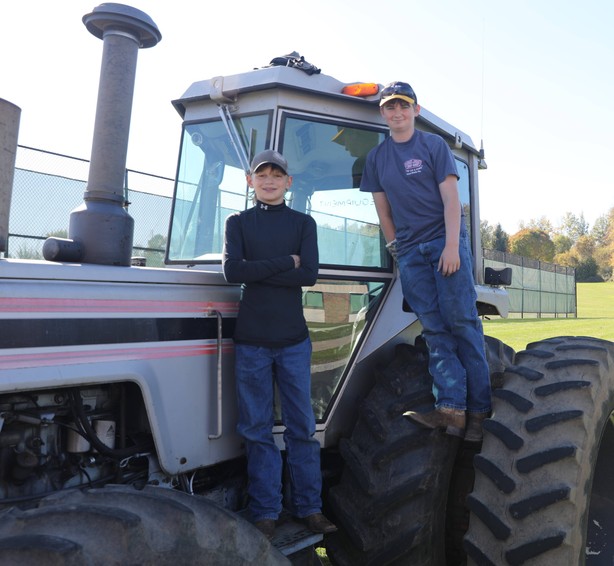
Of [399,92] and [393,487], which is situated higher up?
[399,92]

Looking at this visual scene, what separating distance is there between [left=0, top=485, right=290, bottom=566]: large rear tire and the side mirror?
244cm

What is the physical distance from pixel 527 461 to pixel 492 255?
83.2 ft

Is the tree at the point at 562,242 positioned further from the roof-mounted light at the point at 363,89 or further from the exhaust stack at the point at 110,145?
the exhaust stack at the point at 110,145

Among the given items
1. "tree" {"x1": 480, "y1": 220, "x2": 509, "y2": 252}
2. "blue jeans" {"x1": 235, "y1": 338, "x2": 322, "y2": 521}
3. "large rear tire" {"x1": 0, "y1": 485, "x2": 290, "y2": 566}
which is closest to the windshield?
"blue jeans" {"x1": 235, "y1": 338, "x2": 322, "y2": 521}

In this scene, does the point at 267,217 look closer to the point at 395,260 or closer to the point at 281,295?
the point at 281,295

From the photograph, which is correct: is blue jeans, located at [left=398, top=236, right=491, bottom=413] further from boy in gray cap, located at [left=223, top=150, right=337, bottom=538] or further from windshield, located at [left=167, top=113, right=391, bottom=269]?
boy in gray cap, located at [left=223, top=150, right=337, bottom=538]

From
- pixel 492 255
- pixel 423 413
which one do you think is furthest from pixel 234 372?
pixel 492 255

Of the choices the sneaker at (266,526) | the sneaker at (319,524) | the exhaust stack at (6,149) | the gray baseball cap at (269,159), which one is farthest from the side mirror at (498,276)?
the exhaust stack at (6,149)

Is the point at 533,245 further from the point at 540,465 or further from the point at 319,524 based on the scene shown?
the point at 319,524

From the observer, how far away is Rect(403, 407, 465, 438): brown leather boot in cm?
299

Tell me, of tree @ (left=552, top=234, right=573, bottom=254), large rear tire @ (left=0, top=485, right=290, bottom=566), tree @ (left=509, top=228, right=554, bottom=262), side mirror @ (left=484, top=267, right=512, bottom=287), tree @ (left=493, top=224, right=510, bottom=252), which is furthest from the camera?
tree @ (left=552, top=234, right=573, bottom=254)

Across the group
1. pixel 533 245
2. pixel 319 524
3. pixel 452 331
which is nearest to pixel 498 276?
pixel 452 331

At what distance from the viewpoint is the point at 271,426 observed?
2.93 meters

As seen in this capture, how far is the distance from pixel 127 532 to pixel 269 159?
5.60 ft
